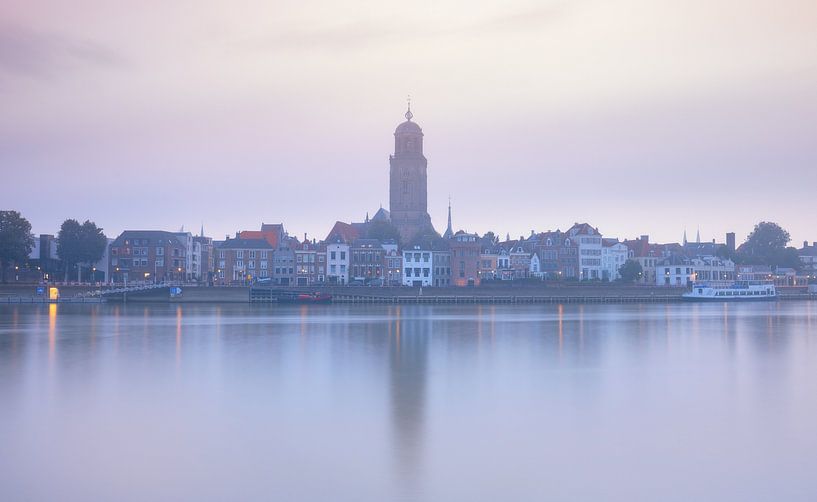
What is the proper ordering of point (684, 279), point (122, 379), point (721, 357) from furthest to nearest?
point (684, 279), point (721, 357), point (122, 379)

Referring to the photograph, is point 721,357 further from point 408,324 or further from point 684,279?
point 684,279

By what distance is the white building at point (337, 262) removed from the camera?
10369 centimetres

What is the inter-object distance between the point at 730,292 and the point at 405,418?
89.8m

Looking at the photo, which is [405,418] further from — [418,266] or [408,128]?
[408,128]

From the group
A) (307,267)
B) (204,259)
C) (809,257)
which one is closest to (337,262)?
(307,267)

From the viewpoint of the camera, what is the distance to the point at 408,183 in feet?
486

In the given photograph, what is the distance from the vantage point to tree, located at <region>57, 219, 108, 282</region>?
328ft

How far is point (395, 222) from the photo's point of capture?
14712 centimetres

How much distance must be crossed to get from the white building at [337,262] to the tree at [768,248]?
70.0 metres

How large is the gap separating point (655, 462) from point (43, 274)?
10269 cm

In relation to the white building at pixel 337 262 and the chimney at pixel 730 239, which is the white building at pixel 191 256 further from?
the chimney at pixel 730 239

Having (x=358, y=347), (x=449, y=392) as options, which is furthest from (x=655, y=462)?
(x=358, y=347)

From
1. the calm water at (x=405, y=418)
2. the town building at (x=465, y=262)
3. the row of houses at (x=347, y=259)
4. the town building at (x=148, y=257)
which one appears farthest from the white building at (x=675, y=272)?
the calm water at (x=405, y=418)

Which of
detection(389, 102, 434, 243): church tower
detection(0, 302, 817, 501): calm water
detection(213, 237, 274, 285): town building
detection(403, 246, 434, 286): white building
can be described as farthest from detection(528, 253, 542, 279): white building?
detection(0, 302, 817, 501): calm water
